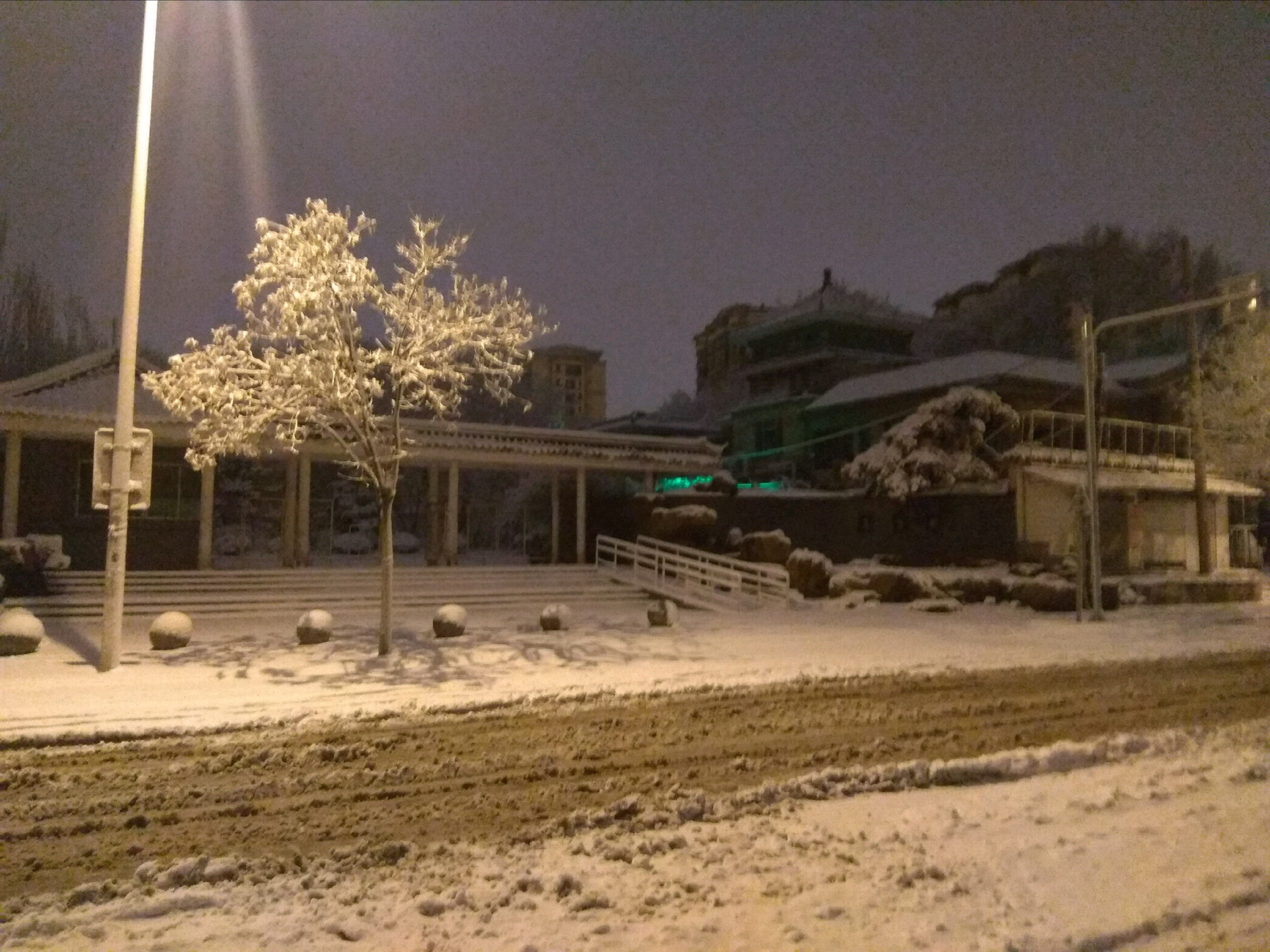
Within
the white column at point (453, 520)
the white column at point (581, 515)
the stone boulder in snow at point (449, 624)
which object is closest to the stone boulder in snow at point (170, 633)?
the stone boulder in snow at point (449, 624)

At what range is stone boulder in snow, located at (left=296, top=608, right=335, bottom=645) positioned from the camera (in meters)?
15.0

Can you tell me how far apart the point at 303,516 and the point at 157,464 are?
3.84 metres

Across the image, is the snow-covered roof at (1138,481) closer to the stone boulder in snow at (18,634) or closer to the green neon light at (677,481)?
the green neon light at (677,481)

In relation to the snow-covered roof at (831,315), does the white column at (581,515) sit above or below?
below

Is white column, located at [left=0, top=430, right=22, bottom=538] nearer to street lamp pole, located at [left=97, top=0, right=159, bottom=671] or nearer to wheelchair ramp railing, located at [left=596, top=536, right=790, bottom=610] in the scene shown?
street lamp pole, located at [left=97, top=0, right=159, bottom=671]

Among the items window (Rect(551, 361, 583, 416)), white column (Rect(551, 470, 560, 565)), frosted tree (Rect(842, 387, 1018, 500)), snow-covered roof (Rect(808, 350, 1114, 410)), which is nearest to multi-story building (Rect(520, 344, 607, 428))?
window (Rect(551, 361, 583, 416))

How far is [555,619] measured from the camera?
17.1 metres

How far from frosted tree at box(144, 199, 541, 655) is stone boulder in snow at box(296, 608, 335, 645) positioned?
4.52ft

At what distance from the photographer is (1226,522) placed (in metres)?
35.3

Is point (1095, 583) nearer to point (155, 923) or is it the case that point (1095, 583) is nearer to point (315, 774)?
point (315, 774)

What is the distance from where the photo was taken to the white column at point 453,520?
985 inches

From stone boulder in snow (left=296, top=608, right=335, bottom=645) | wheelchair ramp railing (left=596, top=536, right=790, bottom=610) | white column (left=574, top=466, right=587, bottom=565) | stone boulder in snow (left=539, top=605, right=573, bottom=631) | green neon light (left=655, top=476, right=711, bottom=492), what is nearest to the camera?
stone boulder in snow (left=296, top=608, right=335, bottom=645)

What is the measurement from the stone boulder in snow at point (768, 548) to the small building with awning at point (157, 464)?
4392 millimetres

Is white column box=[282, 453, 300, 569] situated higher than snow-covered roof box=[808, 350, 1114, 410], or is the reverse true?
snow-covered roof box=[808, 350, 1114, 410]
